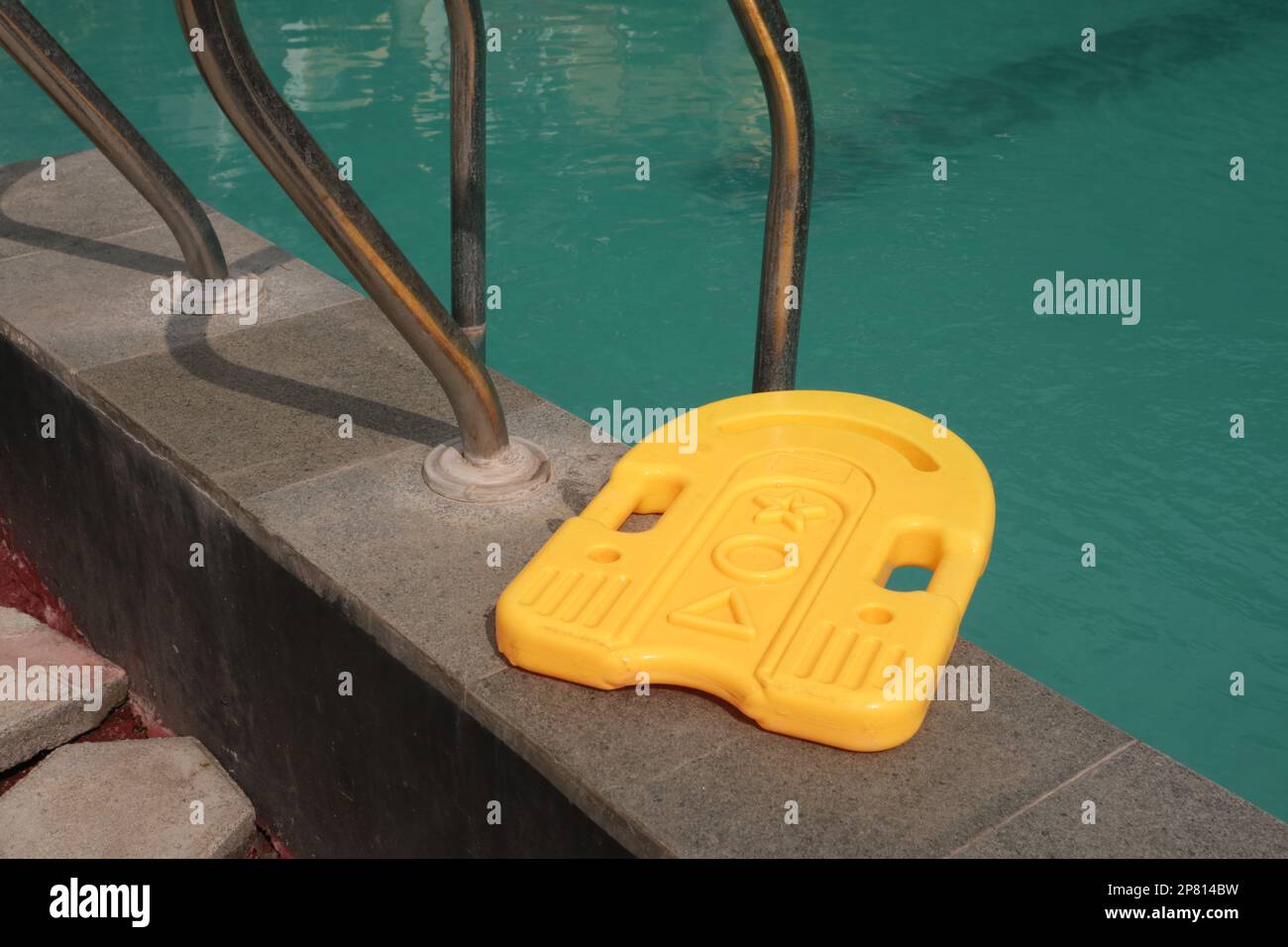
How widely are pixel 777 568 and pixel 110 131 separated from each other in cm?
174

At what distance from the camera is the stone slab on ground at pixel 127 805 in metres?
2.31

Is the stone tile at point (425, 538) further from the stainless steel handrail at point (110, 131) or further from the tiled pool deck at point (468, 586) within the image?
the stainless steel handrail at point (110, 131)

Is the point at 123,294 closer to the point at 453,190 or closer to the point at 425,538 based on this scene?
the point at 453,190

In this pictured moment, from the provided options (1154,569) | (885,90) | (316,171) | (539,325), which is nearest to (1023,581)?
(1154,569)

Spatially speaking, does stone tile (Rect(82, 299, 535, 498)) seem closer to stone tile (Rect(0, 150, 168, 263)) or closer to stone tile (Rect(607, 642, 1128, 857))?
stone tile (Rect(0, 150, 168, 263))

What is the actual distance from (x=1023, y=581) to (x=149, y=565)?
257cm

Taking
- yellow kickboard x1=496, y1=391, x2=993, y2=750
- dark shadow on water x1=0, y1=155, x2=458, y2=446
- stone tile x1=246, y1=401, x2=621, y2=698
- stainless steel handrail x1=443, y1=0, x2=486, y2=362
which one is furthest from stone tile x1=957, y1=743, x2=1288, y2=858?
stainless steel handrail x1=443, y1=0, x2=486, y2=362

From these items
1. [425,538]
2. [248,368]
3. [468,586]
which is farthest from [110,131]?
[468,586]

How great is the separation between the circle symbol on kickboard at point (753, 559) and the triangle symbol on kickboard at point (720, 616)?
0.13 ft

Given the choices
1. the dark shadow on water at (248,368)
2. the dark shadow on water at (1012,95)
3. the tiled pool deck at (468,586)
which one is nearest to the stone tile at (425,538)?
the tiled pool deck at (468,586)

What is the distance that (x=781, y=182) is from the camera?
2016 mm
